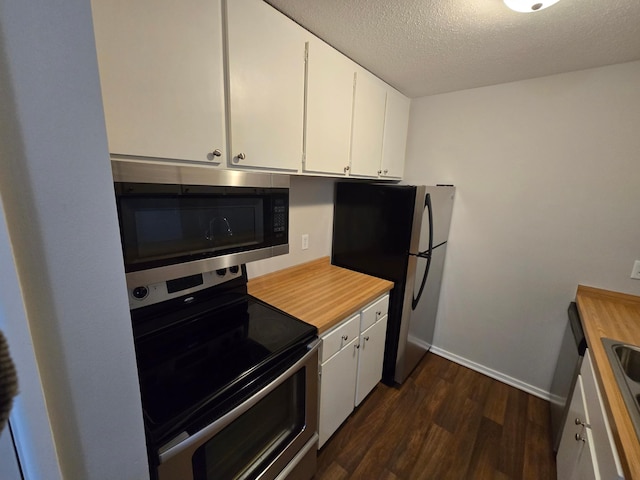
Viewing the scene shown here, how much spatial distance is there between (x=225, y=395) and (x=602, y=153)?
2400 millimetres

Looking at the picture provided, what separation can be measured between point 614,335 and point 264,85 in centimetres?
196

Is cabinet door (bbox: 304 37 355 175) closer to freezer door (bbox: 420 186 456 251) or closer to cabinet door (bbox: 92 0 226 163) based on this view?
cabinet door (bbox: 92 0 226 163)

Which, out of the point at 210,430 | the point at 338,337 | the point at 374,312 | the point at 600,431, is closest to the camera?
the point at 210,430

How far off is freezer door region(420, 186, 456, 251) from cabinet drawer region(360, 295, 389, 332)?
0.44 meters

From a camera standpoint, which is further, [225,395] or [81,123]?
[225,395]

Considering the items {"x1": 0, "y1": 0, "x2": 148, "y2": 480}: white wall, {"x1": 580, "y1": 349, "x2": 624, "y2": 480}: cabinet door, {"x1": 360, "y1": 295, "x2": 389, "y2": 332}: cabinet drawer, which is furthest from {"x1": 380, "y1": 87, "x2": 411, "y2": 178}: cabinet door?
{"x1": 0, "y1": 0, "x2": 148, "y2": 480}: white wall

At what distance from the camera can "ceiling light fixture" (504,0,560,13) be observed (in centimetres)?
100

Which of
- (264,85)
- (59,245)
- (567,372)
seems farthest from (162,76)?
(567,372)

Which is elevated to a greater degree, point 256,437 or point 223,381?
point 223,381

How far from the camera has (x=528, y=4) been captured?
102cm

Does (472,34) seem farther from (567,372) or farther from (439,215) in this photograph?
(567,372)

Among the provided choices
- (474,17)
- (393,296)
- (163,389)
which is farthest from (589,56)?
(163,389)

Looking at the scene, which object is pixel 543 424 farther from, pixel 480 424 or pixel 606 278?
pixel 606 278

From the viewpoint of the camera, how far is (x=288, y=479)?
1162mm
